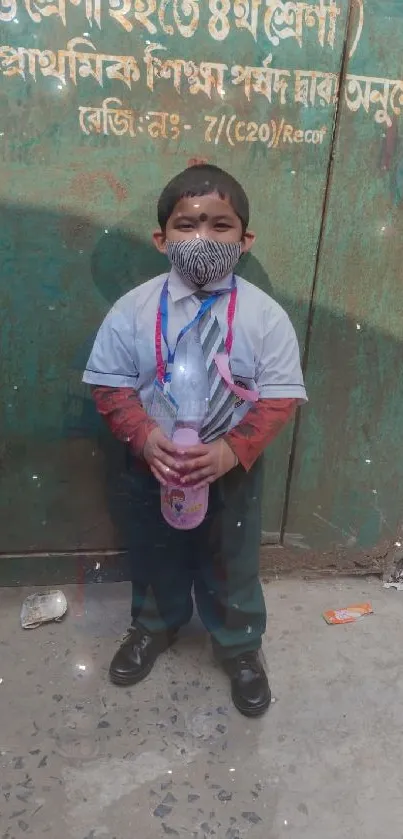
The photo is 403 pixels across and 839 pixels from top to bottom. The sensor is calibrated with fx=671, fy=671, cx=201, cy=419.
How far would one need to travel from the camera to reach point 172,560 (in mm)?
2264

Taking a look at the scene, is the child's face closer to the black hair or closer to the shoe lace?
the black hair

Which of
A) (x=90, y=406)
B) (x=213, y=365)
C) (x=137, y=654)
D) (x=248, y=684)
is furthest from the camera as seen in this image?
(x=90, y=406)

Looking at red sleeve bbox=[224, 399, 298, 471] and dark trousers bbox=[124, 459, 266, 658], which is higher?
red sleeve bbox=[224, 399, 298, 471]

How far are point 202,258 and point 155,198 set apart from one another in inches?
23.4

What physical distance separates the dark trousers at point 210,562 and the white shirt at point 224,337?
12.7 inches

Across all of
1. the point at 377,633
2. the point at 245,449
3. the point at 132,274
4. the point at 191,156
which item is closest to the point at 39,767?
the point at 245,449

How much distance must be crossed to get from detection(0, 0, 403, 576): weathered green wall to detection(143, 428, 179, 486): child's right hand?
67 centimetres

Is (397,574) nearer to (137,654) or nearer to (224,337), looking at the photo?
(137,654)

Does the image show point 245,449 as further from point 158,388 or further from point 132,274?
point 132,274

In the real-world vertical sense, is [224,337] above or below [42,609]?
above

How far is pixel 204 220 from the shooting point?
5.95ft

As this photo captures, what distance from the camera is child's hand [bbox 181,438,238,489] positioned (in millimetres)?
1847

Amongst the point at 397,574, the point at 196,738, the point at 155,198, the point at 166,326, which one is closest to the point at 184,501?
the point at 166,326

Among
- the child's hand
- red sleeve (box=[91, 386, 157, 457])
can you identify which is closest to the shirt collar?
red sleeve (box=[91, 386, 157, 457])
